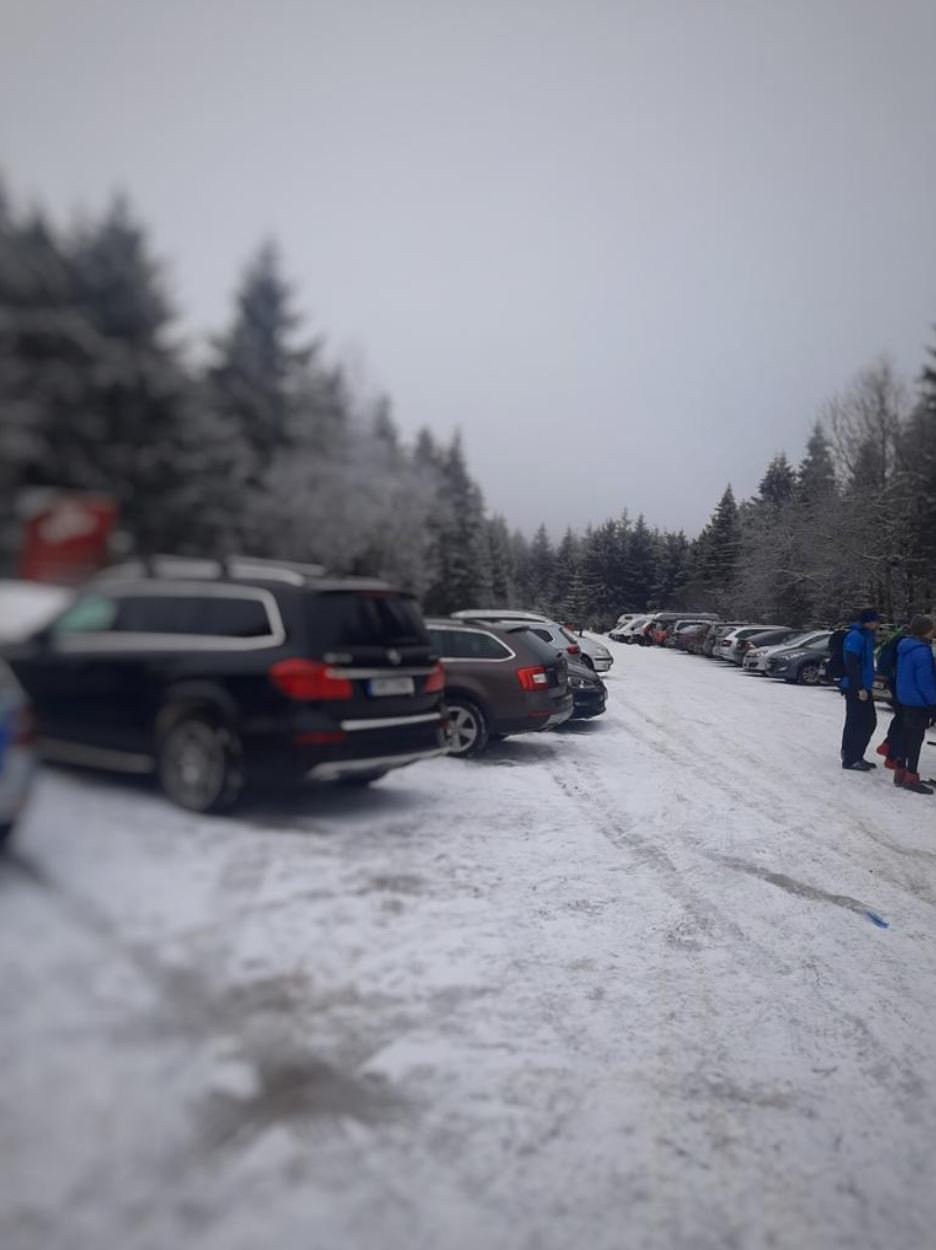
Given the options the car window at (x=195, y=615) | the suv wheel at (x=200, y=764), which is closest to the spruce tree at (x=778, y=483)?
the car window at (x=195, y=615)

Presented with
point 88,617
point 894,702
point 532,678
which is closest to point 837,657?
point 894,702

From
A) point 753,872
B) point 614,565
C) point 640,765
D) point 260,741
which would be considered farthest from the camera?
point 640,765

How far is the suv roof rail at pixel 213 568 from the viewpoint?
1.15 m

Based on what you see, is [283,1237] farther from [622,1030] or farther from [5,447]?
[622,1030]

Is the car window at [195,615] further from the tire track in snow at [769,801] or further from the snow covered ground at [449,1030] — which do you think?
the tire track in snow at [769,801]

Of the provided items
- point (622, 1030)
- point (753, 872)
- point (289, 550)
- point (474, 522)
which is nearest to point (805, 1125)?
point (622, 1030)

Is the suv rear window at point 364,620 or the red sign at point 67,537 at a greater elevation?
the red sign at point 67,537

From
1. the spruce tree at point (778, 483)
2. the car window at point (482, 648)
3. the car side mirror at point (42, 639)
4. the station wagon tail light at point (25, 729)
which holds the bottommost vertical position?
the station wagon tail light at point (25, 729)

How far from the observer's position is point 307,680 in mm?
1379

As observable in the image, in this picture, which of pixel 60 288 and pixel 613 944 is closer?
pixel 60 288

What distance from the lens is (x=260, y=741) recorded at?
1307 millimetres

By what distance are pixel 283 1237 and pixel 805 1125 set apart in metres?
2.41

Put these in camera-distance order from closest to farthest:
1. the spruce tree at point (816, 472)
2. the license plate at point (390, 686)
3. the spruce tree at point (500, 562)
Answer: the license plate at point (390, 686) → the spruce tree at point (500, 562) → the spruce tree at point (816, 472)

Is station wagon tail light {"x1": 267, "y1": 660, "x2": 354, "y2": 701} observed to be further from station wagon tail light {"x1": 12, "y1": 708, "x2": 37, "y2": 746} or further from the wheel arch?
station wagon tail light {"x1": 12, "y1": 708, "x2": 37, "y2": 746}
